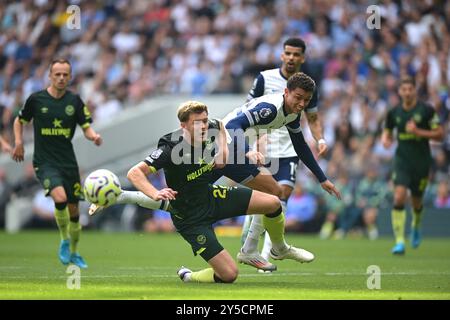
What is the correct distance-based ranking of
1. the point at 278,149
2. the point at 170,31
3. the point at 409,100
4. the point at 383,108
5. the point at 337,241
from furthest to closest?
1. the point at 170,31
2. the point at 383,108
3. the point at 337,241
4. the point at 409,100
5. the point at 278,149

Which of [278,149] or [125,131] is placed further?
[125,131]

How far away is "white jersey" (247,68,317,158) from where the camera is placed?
510 inches

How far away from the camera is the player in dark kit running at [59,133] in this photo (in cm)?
1349

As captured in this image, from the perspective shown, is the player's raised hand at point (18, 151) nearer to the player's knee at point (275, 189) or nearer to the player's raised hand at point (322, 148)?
the player's knee at point (275, 189)

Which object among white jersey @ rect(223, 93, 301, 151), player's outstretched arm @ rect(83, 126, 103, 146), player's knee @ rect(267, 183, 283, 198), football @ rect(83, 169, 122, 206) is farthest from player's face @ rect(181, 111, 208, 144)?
player's outstretched arm @ rect(83, 126, 103, 146)

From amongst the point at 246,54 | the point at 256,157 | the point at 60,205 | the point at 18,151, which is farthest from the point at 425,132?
the point at 246,54

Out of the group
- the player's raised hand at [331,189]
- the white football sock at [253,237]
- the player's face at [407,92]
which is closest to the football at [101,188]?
the white football sock at [253,237]

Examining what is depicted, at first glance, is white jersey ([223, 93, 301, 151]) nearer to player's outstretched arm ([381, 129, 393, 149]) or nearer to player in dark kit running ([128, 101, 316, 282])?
player in dark kit running ([128, 101, 316, 282])

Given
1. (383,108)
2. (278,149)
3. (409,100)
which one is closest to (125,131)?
(383,108)

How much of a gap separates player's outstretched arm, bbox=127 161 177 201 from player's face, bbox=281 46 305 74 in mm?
3581

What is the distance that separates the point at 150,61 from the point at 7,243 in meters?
9.60

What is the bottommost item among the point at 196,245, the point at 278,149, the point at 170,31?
the point at 196,245

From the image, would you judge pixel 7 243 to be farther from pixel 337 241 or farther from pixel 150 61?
pixel 150 61

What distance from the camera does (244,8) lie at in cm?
2677
